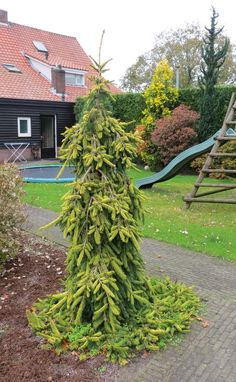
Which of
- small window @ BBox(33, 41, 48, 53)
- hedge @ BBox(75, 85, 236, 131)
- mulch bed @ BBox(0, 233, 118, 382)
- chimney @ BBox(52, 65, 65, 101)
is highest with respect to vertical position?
small window @ BBox(33, 41, 48, 53)

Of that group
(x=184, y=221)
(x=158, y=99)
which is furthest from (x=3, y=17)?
(x=184, y=221)

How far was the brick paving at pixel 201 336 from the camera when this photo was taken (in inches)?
127

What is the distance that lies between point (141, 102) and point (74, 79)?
8.64 meters

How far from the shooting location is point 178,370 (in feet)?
10.7

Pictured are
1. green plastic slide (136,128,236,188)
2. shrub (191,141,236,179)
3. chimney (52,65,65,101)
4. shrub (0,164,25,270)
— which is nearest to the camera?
shrub (0,164,25,270)

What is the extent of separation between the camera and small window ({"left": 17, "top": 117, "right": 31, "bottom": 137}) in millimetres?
21500

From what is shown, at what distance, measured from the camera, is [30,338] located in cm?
375

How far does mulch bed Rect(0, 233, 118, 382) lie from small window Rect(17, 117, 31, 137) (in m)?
16.7

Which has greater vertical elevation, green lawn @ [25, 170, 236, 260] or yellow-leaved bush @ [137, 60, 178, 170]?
yellow-leaved bush @ [137, 60, 178, 170]

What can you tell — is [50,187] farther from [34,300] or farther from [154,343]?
[154,343]

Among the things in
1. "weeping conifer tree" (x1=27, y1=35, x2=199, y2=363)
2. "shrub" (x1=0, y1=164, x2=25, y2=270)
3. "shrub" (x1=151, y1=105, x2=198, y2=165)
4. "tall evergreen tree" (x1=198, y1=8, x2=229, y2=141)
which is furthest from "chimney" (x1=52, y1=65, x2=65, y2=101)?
"weeping conifer tree" (x1=27, y1=35, x2=199, y2=363)

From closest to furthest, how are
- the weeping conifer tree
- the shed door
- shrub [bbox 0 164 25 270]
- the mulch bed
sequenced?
the mulch bed
the weeping conifer tree
shrub [bbox 0 164 25 270]
the shed door

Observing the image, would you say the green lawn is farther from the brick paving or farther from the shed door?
the shed door

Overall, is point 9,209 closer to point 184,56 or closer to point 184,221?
point 184,221
